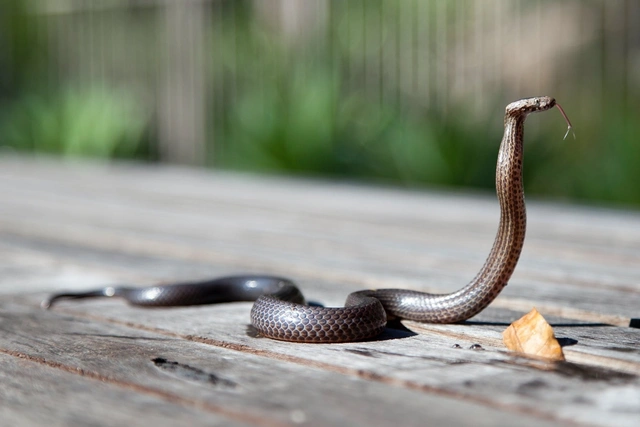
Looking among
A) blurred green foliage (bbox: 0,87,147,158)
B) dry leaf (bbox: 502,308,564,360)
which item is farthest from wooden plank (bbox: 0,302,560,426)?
blurred green foliage (bbox: 0,87,147,158)

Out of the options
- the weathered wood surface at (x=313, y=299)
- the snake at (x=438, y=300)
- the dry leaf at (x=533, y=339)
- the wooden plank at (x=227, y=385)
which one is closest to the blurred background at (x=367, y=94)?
the weathered wood surface at (x=313, y=299)

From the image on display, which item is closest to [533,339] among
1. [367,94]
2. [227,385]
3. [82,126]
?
[227,385]

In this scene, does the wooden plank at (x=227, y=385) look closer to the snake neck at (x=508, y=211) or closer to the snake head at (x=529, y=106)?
the snake neck at (x=508, y=211)

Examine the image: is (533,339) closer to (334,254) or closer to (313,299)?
(313,299)

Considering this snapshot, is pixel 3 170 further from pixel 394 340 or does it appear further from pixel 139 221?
pixel 394 340

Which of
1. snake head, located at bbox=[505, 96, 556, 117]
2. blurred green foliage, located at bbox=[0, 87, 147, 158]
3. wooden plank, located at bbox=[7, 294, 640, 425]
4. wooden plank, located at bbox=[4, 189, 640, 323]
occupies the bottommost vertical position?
wooden plank, located at bbox=[4, 189, 640, 323]

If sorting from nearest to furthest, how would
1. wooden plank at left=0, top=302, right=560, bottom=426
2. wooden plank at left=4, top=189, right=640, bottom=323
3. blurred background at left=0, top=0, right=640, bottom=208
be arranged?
1. wooden plank at left=0, top=302, right=560, bottom=426
2. wooden plank at left=4, top=189, right=640, bottom=323
3. blurred background at left=0, top=0, right=640, bottom=208

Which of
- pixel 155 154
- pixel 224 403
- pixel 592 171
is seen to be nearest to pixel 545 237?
pixel 224 403

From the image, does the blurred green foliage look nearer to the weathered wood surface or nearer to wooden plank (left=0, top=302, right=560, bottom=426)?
the weathered wood surface
